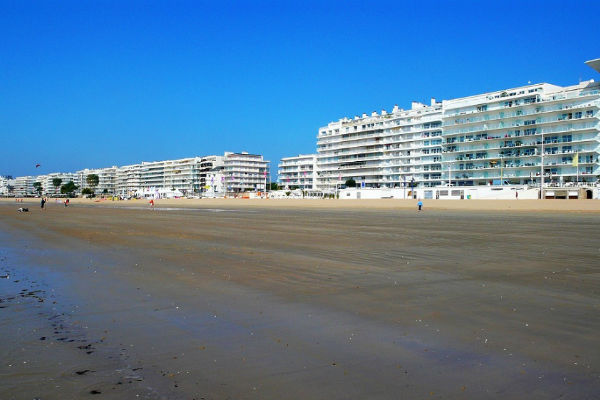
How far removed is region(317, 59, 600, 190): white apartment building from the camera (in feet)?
315

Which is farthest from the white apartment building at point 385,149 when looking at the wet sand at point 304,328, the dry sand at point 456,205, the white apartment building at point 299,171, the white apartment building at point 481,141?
the wet sand at point 304,328

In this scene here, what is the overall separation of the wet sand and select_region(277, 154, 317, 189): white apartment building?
159602mm

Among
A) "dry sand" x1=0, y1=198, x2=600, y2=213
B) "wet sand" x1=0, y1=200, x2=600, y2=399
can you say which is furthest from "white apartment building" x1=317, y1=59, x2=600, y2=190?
"wet sand" x1=0, y1=200, x2=600, y2=399

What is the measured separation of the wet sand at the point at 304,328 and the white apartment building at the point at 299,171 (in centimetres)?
15960

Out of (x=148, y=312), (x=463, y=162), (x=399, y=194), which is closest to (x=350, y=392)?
(x=148, y=312)

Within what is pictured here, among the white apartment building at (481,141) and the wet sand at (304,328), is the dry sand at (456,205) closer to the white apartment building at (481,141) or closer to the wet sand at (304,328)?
the white apartment building at (481,141)

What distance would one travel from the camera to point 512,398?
363 centimetres

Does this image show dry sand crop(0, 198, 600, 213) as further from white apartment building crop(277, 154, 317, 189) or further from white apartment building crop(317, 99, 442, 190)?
white apartment building crop(277, 154, 317, 189)

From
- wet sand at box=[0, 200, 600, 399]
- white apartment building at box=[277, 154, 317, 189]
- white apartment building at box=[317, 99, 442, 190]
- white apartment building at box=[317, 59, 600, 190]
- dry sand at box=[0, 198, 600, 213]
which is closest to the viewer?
wet sand at box=[0, 200, 600, 399]

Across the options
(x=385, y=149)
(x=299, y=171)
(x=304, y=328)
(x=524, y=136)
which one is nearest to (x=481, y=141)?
(x=524, y=136)

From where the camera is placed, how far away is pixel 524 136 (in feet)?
343

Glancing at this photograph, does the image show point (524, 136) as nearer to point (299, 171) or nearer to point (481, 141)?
point (481, 141)

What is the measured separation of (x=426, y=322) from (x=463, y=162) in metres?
118

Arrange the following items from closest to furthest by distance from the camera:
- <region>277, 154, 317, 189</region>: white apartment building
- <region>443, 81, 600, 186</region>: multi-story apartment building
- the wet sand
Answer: the wet sand → <region>443, 81, 600, 186</region>: multi-story apartment building → <region>277, 154, 317, 189</region>: white apartment building
